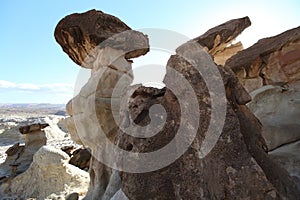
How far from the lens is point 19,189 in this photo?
21.7 feet

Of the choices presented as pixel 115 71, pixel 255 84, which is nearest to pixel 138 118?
pixel 115 71

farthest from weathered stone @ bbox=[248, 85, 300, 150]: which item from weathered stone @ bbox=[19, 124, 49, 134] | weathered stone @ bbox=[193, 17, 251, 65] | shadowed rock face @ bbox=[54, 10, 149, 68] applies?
weathered stone @ bbox=[19, 124, 49, 134]

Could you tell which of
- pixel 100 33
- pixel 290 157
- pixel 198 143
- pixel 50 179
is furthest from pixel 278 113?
pixel 50 179

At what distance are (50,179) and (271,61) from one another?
18.0 feet

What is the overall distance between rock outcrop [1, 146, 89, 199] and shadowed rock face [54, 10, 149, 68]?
2929 mm

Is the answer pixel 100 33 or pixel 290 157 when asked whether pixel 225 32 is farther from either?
pixel 290 157

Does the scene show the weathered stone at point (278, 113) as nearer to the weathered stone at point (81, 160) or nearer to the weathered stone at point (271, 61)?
the weathered stone at point (271, 61)

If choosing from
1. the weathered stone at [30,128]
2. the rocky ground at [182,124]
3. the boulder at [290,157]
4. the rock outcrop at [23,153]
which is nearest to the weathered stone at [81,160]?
the rock outcrop at [23,153]

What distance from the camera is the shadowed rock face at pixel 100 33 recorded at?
14.4ft

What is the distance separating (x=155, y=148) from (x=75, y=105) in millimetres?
2169

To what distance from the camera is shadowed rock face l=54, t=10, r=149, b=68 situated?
4.40m

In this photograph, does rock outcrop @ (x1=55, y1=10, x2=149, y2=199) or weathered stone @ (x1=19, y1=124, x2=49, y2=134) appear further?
weathered stone @ (x1=19, y1=124, x2=49, y2=134)

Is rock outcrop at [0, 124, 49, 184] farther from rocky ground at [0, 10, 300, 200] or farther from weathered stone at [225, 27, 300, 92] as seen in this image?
weathered stone at [225, 27, 300, 92]

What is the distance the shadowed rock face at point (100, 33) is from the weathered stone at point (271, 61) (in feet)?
7.69
